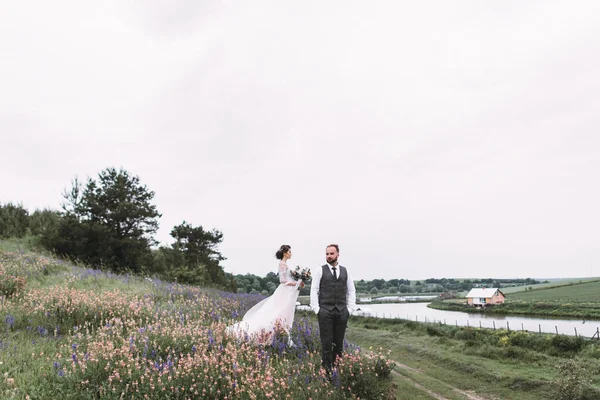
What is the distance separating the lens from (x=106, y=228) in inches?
972

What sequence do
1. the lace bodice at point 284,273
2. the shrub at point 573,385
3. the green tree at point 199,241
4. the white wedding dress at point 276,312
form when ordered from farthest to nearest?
the green tree at point 199,241, the lace bodice at point 284,273, the white wedding dress at point 276,312, the shrub at point 573,385

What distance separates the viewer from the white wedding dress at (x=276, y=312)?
30.6 feet

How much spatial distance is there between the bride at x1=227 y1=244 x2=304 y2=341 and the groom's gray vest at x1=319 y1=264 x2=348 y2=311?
2.02 m

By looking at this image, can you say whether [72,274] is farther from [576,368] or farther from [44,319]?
[576,368]

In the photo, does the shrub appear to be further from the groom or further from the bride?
the bride

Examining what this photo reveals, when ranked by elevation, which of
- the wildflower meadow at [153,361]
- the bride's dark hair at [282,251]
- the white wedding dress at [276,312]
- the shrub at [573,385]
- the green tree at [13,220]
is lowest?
the shrub at [573,385]

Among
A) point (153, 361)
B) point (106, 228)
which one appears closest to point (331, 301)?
point (153, 361)

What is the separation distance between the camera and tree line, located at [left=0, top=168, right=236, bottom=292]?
2423cm

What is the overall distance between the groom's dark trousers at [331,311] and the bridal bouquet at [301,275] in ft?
6.47

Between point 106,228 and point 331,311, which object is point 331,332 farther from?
point 106,228

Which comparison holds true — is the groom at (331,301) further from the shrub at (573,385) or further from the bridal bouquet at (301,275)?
the shrub at (573,385)

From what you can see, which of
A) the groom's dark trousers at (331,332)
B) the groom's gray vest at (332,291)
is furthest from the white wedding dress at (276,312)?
the groom's gray vest at (332,291)

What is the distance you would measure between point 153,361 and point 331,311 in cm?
333

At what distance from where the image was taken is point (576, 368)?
9.13m
